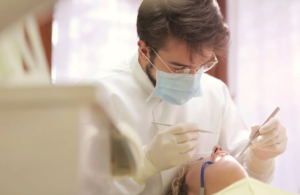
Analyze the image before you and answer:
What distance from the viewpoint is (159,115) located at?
3.80 ft

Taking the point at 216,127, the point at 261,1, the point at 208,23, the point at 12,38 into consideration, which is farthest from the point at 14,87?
the point at 261,1

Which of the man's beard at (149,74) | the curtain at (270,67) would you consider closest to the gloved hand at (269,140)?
the man's beard at (149,74)

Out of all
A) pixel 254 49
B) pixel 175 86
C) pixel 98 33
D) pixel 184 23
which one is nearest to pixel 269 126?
pixel 175 86

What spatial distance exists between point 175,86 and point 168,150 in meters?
0.24

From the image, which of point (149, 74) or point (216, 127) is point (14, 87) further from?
point (216, 127)

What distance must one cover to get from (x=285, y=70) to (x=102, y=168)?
5.16 feet

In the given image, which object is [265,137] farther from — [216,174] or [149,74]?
[149,74]

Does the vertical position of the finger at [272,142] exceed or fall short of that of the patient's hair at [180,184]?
it exceeds it

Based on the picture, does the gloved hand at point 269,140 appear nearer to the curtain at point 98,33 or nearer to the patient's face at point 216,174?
the patient's face at point 216,174

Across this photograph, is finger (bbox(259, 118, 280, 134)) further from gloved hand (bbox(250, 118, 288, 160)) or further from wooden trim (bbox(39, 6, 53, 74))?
wooden trim (bbox(39, 6, 53, 74))

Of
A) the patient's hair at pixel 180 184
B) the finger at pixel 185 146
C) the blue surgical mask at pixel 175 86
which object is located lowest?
the patient's hair at pixel 180 184

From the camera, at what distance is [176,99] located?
3.67ft

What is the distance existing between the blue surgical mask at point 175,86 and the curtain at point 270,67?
832 millimetres

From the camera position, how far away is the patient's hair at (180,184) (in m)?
1.04
